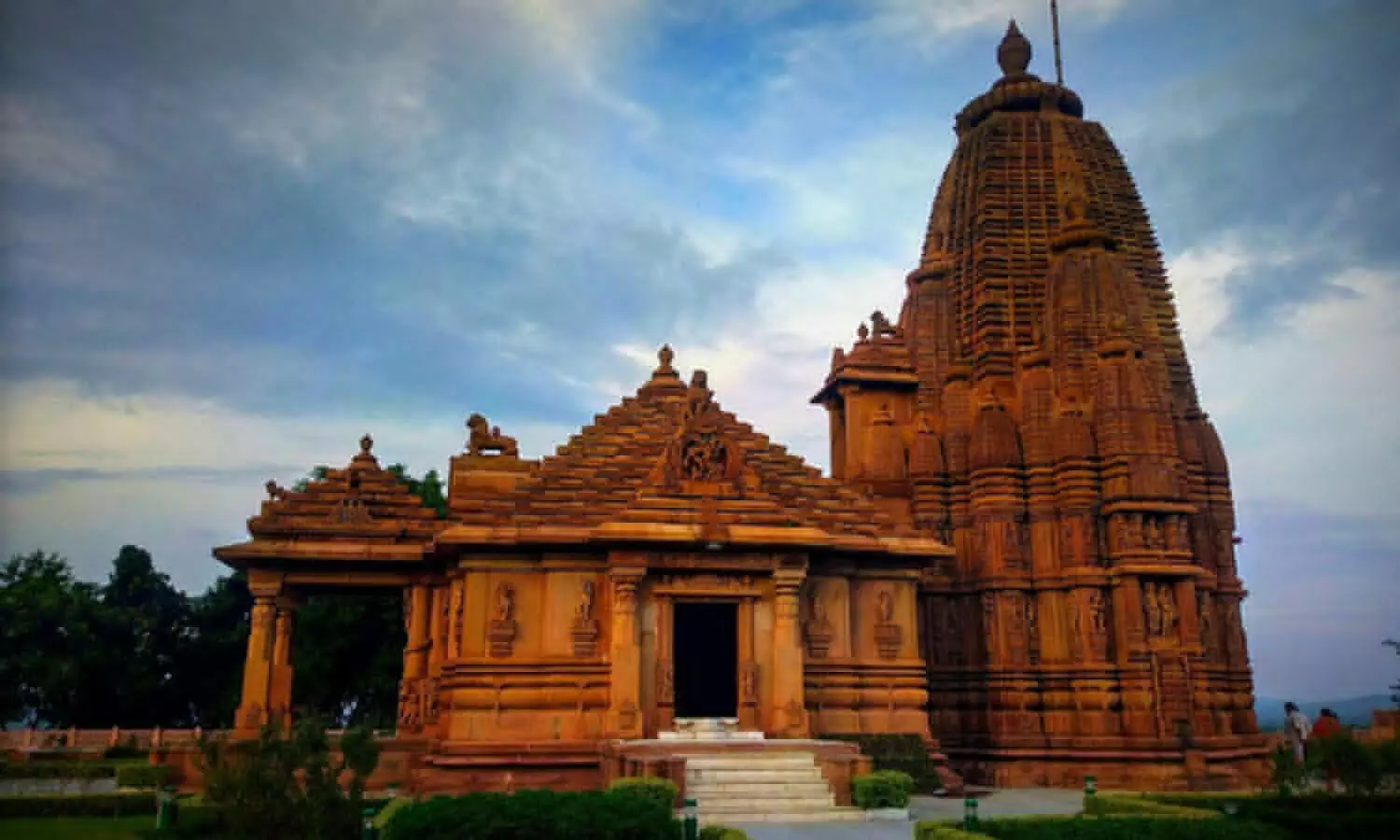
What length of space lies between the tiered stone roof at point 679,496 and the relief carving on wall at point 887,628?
120cm

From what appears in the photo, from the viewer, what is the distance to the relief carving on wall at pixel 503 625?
2059 centimetres

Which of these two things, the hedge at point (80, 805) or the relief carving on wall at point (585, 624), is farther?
the relief carving on wall at point (585, 624)

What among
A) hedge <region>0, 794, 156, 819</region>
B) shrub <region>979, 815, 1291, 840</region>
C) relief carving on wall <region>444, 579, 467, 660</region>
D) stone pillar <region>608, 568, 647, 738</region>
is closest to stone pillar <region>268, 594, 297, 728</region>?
relief carving on wall <region>444, 579, 467, 660</region>

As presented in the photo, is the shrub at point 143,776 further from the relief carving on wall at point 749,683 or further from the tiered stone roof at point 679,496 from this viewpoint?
the relief carving on wall at point 749,683

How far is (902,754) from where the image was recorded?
21062 millimetres

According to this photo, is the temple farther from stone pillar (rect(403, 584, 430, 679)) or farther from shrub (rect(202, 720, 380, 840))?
shrub (rect(202, 720, 380, 840))

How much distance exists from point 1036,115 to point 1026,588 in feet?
49.3

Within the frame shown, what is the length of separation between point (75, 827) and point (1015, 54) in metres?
31.7

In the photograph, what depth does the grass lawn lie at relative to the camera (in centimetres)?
1486

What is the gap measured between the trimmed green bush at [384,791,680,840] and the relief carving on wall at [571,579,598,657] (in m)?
8.84

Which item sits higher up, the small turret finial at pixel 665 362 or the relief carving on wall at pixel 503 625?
the small turret finial at pixel 665 362

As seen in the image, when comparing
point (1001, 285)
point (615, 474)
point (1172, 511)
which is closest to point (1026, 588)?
point (1172, 511)

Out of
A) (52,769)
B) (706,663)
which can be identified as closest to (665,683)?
(706,663)

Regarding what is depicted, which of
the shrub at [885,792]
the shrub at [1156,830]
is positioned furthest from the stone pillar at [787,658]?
the shrub at [1156,830]
